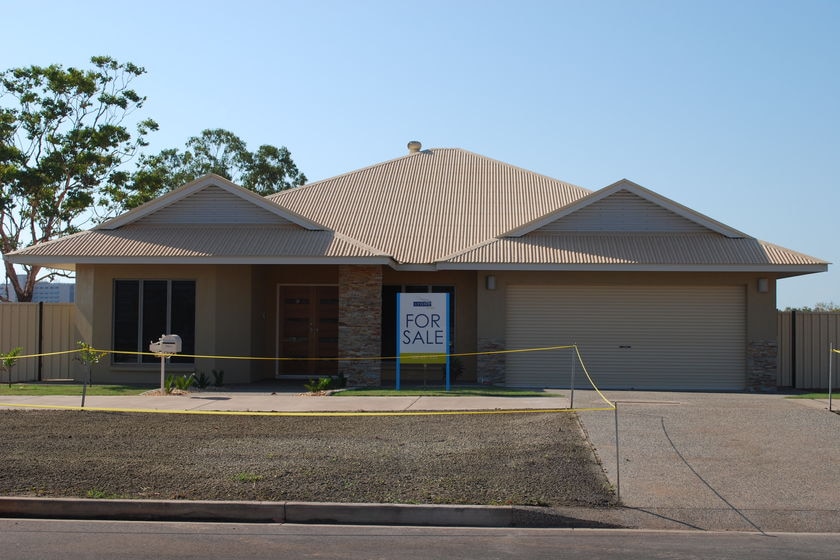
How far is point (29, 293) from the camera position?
33781mm

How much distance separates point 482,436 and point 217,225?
36.0 feet

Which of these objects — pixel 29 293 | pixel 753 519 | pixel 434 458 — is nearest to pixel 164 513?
pixel 434 458

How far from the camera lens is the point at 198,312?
67.2ft

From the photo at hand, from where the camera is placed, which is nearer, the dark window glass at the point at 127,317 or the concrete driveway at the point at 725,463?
the concrete driveway at the point at 725,463

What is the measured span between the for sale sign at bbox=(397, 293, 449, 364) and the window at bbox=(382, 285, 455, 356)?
286 cm

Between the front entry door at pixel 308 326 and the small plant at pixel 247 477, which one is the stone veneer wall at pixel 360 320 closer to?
the front entry door at pixel 308 326

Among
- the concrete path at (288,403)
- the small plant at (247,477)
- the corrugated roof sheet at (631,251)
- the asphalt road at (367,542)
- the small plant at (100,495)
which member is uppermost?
the corrugated roof sheet at (631,251)

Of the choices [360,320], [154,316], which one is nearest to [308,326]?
[360,320]

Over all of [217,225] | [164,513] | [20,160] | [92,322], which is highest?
[20,160]

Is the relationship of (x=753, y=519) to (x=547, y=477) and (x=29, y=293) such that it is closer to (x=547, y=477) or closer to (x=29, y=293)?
(x=547, y=477)

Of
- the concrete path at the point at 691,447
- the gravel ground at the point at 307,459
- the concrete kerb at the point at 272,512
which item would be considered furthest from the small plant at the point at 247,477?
the concrete path at the point at 691,447

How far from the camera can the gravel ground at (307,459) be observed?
9367mm

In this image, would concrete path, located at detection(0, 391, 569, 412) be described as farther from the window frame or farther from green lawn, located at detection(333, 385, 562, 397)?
the window frame

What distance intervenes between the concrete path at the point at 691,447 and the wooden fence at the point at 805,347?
4.32 meters
